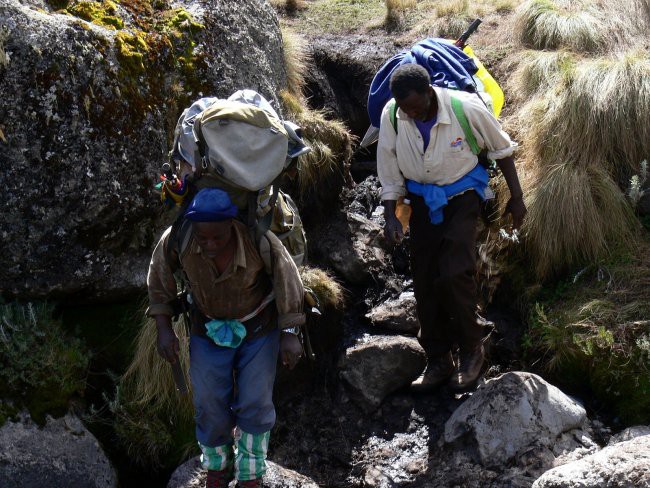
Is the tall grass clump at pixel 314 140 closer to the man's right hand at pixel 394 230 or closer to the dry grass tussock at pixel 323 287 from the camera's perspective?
the dry grass tussock at pixel 323 287

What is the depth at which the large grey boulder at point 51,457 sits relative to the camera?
5.43 metres

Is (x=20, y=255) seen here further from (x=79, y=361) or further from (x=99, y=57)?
(x=99, y=57)

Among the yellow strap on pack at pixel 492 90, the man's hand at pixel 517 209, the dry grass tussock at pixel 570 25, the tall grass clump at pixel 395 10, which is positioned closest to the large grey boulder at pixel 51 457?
the man's hand at pixel 517 209

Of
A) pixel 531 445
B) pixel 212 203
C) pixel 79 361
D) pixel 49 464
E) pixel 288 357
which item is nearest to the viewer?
pixel 212 203

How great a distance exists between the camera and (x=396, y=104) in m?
5.44

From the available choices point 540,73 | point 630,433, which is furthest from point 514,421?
point 540,73

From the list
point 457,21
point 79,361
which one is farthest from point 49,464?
point 457,21

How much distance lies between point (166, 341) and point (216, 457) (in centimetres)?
79

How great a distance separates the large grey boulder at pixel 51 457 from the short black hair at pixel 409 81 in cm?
334

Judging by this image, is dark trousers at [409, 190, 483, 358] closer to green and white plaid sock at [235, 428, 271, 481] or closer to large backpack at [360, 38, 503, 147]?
large backpack at [360, 38, 503, 147]

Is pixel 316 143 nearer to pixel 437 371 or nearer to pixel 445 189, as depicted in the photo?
pixel 445 189

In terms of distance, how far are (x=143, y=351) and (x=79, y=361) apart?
1.57ft

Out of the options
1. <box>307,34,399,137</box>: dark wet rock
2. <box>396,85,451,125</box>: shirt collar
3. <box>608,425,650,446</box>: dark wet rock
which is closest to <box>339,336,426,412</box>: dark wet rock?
<box>608,425,650,446</box>: dark wet rock

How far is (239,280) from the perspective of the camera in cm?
432
